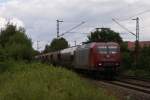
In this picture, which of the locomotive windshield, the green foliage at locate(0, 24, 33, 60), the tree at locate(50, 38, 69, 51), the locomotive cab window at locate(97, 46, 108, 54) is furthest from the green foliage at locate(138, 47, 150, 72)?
the tree at locate(50, 38, 69, 51)

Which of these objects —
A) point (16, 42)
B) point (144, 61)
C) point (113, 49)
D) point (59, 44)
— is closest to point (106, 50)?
point (113, 49)

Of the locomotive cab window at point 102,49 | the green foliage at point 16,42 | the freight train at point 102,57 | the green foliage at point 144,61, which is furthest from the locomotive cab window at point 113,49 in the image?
the green foliage at point 16,42

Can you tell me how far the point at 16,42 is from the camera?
57406 mm

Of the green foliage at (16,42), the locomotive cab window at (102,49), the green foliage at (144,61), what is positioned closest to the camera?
the locomotive cab window at (102,49)

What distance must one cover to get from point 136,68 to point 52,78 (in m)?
33.7

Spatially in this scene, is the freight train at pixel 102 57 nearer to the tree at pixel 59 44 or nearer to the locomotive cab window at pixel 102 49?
the locomotive cab window at pixel 102 49

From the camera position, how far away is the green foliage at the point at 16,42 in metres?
50.5

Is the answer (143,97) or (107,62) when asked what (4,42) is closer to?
(107,62)

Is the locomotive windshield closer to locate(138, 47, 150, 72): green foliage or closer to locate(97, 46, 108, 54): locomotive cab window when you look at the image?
locate(97, 46, 108, 54): locomotive cab window

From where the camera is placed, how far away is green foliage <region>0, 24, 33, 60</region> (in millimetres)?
50500

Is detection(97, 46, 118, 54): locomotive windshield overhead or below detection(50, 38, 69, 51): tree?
below

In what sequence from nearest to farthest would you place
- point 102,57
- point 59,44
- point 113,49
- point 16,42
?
1. point 102,57
2. point 113,49
3. point 16,42
4. point 59,44

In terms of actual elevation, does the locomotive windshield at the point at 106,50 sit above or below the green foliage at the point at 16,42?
below

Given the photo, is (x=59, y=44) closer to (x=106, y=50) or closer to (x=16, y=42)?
(x=16, y=42)
